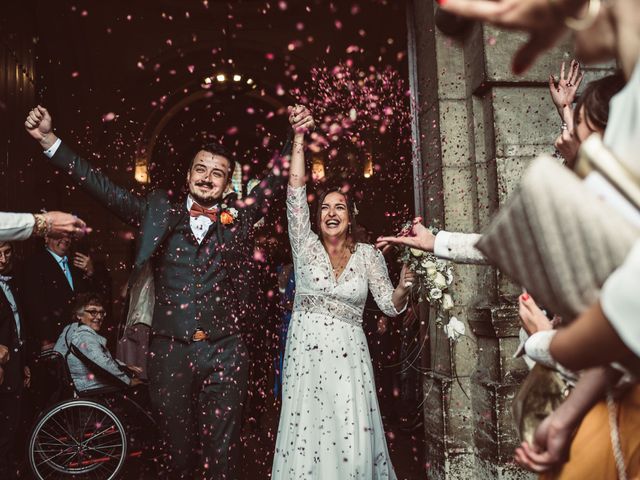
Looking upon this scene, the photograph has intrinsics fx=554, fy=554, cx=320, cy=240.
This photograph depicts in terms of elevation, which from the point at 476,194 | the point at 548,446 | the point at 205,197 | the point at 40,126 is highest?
the point at 40,126

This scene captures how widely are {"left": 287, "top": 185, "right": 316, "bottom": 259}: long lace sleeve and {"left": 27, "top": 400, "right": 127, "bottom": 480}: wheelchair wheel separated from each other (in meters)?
2.25

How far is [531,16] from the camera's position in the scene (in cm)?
93

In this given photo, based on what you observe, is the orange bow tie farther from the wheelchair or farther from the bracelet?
the wheelchair

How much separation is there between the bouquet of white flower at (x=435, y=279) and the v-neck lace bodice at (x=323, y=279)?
271 mm

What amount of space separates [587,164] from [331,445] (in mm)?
2794

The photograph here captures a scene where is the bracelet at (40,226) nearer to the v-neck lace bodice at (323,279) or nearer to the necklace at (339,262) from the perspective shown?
the v-neck lace bodice at (323,279)

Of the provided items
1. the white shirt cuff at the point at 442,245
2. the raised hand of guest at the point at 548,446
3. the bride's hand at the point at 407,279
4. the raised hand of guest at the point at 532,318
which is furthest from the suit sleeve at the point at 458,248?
the bride's hand at the point at 407,279

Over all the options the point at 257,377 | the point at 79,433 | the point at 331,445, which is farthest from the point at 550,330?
the point at 257,377

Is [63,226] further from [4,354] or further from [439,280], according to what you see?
[439,280]

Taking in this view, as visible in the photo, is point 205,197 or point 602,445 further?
point 205,197

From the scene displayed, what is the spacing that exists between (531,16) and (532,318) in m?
1.01

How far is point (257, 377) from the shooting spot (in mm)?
5855

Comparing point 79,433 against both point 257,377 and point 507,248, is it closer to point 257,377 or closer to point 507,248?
point 257,377

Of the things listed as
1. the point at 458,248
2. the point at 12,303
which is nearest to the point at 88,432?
the point at 12,303
